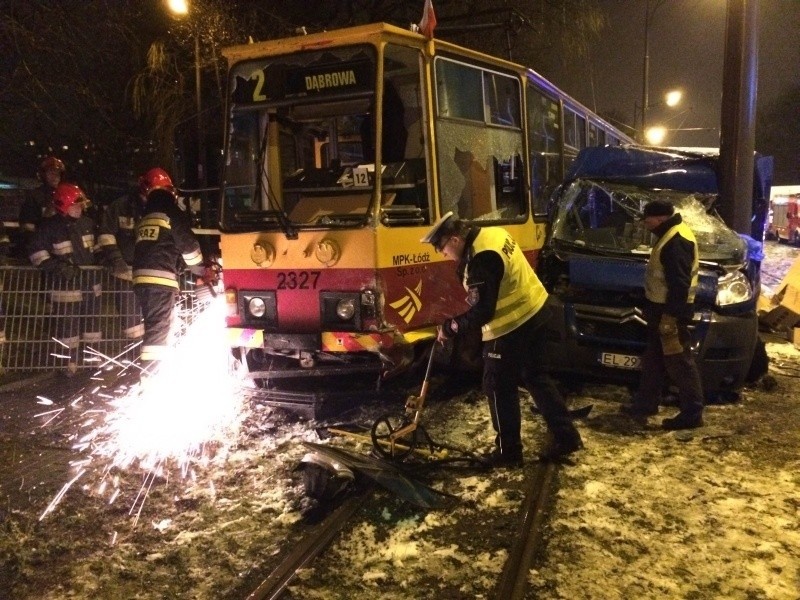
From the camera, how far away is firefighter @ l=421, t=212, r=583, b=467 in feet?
14.7

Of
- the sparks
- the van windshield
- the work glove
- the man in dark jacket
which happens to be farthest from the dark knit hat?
the sparks

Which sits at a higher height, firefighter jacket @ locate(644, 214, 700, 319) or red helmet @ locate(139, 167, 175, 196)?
red helmet @ locate(139, 167, 175, 196)

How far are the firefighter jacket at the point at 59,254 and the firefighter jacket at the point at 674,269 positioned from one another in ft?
19.7

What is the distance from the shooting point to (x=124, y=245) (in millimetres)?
7598

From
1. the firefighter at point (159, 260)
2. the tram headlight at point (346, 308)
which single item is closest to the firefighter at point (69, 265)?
the firefighter at point (159, 260)

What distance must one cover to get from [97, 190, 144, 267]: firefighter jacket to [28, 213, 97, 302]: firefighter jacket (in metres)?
0.31

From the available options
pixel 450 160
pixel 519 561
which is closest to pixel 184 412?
pixel 450 160

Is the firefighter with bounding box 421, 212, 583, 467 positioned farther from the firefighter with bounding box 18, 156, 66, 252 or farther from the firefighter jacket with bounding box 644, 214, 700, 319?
the firefighter with bounding box 18, 156, 66, 252

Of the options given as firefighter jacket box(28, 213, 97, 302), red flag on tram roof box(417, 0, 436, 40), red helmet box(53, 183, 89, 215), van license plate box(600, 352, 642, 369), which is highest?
red flag on tram roof box(417, 0, 436, 40)

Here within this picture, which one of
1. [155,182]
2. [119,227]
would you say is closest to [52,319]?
[119,227]

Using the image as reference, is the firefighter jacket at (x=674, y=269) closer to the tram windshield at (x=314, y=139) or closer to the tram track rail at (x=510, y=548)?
the tram track rail at (x=510, y=548)

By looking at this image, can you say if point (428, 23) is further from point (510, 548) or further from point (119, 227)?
point (119, 227)

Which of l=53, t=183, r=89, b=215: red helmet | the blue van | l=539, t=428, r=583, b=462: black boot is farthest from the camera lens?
l=53, t=183, r=89, b=215: red helmet

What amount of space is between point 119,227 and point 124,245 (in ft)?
0.74
